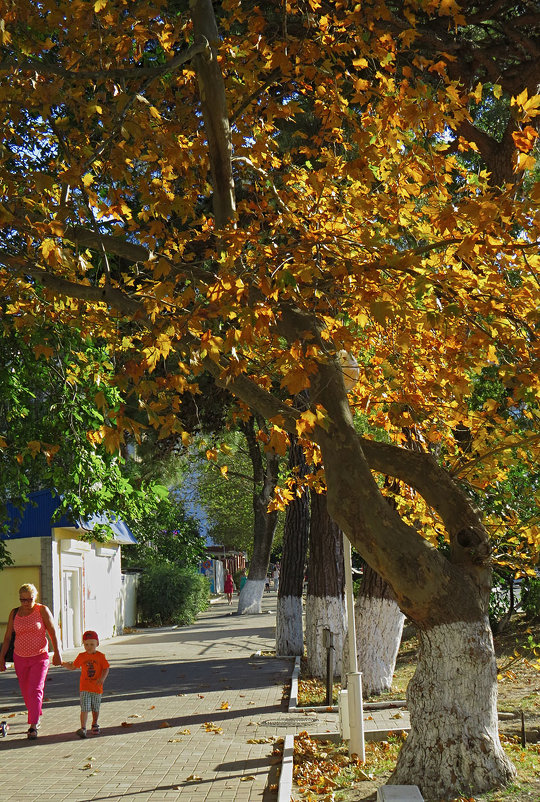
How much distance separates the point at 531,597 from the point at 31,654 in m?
10.5

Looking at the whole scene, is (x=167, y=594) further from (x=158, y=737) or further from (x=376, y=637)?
(x=158, y=737)

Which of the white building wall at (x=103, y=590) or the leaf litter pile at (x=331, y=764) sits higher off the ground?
the white building wall at (x=103, y=590)

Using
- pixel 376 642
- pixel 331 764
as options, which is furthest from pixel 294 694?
pixel 331 764

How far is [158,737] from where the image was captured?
10312 millimetres

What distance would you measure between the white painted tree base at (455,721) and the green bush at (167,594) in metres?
27.7

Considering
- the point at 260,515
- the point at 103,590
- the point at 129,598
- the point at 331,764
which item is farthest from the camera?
the point at 129,598

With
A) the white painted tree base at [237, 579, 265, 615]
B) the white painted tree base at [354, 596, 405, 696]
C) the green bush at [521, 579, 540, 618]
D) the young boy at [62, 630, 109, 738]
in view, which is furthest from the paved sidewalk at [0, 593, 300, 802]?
the white painted tree base at [237, 579, 265, 615]

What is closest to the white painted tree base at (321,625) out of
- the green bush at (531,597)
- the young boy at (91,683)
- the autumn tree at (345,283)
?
the green bush at (531,597)

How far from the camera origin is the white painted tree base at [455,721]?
257 inches

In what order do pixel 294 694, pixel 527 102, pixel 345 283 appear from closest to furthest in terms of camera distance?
1. pixel 527 102
2. pixel 345 283
3. pixel 294 694

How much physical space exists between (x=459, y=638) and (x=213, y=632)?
22.9m

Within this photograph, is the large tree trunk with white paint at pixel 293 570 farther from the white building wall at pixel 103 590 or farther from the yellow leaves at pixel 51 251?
the yellow leaves at pixel 51 251

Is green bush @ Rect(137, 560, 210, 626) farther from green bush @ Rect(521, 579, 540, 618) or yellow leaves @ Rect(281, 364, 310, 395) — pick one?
yellow leaves @ Rect(281, 364, 310, 395)

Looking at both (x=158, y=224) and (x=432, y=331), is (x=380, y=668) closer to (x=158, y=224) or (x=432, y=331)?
(x=432, y=331)
